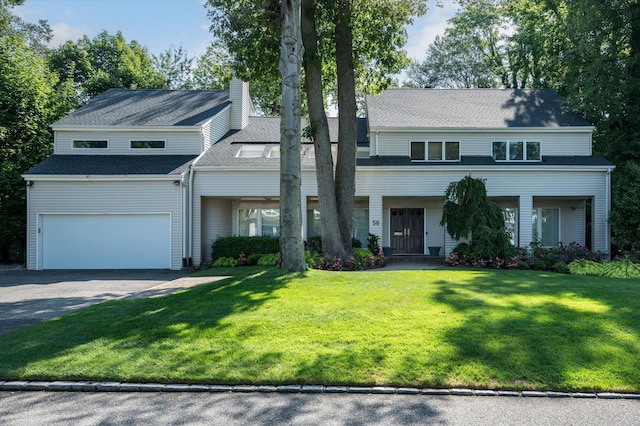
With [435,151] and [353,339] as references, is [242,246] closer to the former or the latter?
[435,151]

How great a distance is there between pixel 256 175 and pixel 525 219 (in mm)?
10356

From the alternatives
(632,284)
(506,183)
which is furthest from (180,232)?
(632,284)

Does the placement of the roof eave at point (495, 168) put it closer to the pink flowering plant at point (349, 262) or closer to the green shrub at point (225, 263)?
the pink flowering plant at point (349, 262)

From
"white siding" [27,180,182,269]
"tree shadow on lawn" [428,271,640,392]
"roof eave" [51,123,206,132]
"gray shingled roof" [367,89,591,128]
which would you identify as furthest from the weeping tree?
"roof eave" [51,123,206,132]

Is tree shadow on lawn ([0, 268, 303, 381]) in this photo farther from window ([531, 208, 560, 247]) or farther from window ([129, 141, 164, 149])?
A: window ([531, 208, 560, 247])

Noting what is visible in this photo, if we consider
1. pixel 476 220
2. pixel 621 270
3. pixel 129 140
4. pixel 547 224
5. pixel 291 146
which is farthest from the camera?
pixel 547 224

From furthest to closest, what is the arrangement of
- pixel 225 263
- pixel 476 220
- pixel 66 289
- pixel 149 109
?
pixel 149 109
pixel 225 263
pixel 476 220
pixel 66 289

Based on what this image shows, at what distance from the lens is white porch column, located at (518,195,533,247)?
1761 centimetres

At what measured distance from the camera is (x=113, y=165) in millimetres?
17375

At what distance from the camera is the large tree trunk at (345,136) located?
15.4m

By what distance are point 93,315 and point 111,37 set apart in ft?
112

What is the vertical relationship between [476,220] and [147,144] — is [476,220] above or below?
below

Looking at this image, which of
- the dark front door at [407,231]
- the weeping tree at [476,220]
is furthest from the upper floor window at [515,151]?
the dark front door at [407,231]

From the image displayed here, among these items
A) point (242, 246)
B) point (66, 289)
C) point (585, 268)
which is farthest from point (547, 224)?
point (66, 289)
